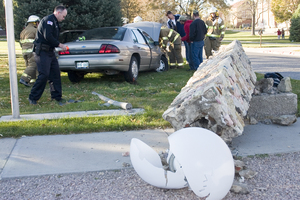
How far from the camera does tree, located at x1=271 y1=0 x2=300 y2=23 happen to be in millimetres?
44656

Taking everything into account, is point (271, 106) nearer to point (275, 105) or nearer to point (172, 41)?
point (275, 105)

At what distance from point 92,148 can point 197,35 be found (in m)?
7.54

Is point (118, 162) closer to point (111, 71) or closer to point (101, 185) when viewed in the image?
point (101, 185)

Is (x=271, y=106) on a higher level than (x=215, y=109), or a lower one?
lower

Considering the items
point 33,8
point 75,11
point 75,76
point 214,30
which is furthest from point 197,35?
point 33,8

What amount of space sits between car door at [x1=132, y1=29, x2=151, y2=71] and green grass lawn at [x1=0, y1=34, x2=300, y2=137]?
464 mm

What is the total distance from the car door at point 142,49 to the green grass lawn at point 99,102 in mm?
464

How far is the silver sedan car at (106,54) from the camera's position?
841 centimetres

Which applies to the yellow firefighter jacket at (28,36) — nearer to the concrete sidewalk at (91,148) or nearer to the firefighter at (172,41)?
the concrete sidewalk at (91,148)

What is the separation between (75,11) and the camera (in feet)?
42.8

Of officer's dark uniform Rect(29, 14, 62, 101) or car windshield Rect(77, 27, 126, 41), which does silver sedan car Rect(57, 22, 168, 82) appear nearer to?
car windshield Rect(77, 27, 126, 41)

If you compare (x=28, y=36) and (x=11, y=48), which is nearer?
(x=11, y=48)

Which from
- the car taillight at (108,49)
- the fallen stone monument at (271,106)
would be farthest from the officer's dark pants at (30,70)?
the fallen stone monument at (271,106)

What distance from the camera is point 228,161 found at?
280 cm
